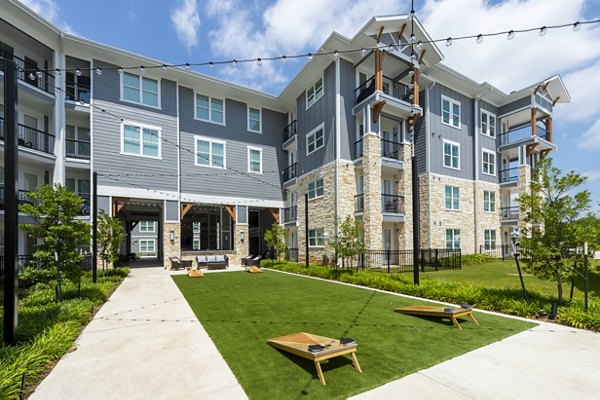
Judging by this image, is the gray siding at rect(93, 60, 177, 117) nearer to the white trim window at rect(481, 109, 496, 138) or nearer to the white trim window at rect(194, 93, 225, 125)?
the white trim window at rect(194, 93, 225, 125)

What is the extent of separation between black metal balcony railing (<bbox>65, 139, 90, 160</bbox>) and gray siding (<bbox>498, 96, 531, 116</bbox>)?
97.0ft

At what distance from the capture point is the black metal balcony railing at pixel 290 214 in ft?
73.3

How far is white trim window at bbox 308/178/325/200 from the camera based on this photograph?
753 inches

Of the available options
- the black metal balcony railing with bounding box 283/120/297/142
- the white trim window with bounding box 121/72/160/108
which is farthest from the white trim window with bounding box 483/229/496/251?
the white trim window with bounding box 121/72/160/108

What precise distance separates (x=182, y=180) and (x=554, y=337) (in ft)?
63.0

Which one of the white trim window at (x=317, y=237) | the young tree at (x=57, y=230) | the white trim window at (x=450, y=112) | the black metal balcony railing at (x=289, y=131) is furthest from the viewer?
the black metal balcony railing at (x=289, y=131)

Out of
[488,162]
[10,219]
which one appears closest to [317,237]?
[488,162]

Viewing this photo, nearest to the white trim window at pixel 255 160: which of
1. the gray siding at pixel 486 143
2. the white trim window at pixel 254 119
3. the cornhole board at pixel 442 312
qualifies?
the white trim window at pixel 254 119

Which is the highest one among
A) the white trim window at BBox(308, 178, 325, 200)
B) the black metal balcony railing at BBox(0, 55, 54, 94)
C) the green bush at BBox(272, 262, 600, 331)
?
the black metal balcony railing at BBox(0, 55, 54, 94)

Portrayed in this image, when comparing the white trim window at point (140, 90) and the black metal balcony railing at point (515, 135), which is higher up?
the white trim window at point (140, 90)

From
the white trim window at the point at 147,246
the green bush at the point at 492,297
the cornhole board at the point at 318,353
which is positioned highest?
the cornhole board at the point at 318,353

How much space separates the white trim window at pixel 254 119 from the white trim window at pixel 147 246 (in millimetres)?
20064

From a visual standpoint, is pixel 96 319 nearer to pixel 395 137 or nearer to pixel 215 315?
pixel 215 315

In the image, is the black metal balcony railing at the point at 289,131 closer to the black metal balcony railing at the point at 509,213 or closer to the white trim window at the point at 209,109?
the white trim window at the point at 209,109
